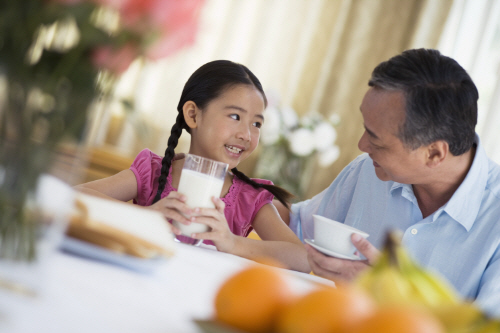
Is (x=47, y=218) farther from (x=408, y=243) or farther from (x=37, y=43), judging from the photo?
(x=408, y=243)

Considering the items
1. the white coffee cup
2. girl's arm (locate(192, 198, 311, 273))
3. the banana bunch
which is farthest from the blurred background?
the banana bunch

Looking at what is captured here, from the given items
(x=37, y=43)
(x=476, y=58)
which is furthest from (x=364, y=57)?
(x=37, y=43)

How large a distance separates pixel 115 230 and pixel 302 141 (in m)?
2.41

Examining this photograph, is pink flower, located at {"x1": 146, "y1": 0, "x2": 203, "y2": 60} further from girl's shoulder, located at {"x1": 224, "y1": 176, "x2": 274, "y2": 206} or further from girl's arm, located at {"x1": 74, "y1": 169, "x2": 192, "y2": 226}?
girl's shoulder, located at {"x1": 224, "y1": 176, "x2": 274, "y2": 206}

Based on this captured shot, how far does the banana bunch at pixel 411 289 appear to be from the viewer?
459mm

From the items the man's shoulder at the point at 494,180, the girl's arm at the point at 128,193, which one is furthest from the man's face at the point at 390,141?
the girl's arm at the point at 128,193

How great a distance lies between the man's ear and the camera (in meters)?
1.66

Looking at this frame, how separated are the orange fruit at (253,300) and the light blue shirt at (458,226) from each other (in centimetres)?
111

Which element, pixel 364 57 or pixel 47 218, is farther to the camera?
pixel 364 57

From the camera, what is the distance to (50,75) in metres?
0.47

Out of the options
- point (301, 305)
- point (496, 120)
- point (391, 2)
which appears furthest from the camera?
point (391, 2)

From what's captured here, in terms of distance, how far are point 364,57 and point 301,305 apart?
3.28 metres

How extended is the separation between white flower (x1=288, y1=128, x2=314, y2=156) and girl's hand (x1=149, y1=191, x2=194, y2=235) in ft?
6.25

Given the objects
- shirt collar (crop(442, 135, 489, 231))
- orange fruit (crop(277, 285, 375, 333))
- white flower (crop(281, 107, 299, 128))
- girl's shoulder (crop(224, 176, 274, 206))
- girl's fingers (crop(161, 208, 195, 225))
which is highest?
white flower (crop(281, 107, 299, 128))
